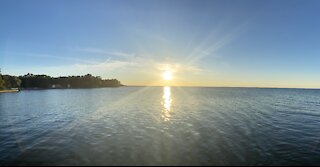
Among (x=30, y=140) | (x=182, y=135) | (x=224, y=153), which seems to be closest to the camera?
(x=224, y=153)

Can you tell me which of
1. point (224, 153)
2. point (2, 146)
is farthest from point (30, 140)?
point (224, 153)

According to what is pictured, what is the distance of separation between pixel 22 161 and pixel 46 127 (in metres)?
19.0

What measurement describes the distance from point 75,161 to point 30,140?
1263 centimetres

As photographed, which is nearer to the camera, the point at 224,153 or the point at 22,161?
the point at 22,161

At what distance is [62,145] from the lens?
29172mm

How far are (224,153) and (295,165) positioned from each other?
6.80 m

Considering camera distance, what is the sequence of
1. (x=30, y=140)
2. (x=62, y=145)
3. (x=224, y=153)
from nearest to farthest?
(x=224, y=153) < (x=62, y=145) < (x=30, y=140)

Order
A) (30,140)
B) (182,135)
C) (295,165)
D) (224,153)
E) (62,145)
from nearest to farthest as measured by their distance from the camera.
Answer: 1. (295,165)
2. (224,153)
3. (62,145)
4. (30,140)
5. (182,135)

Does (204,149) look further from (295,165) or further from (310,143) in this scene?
(310,143)

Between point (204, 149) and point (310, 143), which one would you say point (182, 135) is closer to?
point (204, 149)

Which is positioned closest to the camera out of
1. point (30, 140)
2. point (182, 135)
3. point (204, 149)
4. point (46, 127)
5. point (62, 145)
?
point (204, 149)

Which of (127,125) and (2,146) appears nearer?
(2,146)

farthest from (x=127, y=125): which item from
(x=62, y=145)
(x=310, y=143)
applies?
A: (x=310, y=143)

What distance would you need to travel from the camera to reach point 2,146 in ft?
94.1
